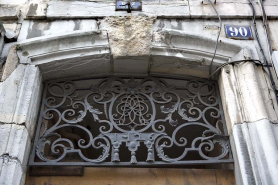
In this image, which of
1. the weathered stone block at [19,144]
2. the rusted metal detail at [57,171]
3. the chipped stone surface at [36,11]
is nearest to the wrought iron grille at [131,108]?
the rusted metal detail at [57,171]

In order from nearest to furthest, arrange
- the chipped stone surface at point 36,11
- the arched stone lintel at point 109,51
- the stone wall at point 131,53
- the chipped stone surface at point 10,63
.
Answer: the stone wall at point 131,53 → the chipped stone surface at point 10,63 → the arched stone lintel at point 109,51 → the chipped stone surface at point 36,11

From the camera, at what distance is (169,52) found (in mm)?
3777

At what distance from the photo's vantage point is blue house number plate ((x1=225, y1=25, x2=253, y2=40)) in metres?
3.87

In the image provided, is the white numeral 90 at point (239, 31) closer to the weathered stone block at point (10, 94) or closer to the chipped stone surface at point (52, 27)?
the chipped stone surface at point (52, 27)

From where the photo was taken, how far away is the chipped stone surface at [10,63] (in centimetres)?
347

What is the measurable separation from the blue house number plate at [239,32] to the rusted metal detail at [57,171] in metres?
2.11

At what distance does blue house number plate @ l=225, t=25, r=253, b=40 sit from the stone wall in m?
0.07

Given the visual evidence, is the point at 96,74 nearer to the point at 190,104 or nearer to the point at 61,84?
the point at 61,84

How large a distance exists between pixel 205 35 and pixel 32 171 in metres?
2.23

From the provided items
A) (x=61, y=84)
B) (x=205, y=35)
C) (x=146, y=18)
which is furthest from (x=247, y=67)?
(x=61, y=84)

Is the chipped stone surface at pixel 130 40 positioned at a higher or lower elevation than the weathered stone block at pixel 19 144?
higher

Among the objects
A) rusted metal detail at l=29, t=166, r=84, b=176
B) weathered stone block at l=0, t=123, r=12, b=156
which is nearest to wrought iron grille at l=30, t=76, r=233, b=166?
rusted metal detail at l=29, t=166, r=84, b=176

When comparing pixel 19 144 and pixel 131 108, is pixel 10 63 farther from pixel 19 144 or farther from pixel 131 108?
pixel 131 108

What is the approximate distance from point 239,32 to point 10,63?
2438mm
